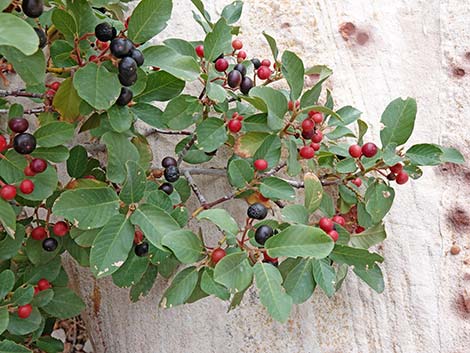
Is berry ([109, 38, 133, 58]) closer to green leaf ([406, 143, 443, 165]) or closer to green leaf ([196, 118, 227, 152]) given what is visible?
green leaf ([196, 118, 227, 152])

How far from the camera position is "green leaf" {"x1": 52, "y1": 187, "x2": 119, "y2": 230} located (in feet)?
2.58

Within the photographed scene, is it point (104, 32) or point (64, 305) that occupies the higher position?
point (104, 32)

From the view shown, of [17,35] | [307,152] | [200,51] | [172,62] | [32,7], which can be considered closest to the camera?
[17,35]

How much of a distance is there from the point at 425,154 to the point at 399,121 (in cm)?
7

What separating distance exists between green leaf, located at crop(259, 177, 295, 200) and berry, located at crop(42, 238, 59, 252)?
0.35 metres

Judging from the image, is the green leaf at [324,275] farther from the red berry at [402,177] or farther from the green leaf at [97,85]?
the green leaf at [97,85]

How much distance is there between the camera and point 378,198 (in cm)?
92

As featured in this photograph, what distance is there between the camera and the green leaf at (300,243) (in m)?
0.75

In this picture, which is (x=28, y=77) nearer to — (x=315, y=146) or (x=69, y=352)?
(x=315, y=146)

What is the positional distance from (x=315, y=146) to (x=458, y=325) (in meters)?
0.40

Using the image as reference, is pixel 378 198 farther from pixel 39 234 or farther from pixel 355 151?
pixel 39 234

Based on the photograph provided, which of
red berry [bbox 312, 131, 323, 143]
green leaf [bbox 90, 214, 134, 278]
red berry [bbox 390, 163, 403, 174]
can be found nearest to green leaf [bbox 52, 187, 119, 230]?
green leaf [bbox 90, 214, 134, 278]

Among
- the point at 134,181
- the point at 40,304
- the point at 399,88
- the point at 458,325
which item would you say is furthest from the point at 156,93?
the point at 458,325

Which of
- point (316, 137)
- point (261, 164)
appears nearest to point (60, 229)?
point (261, 164)
